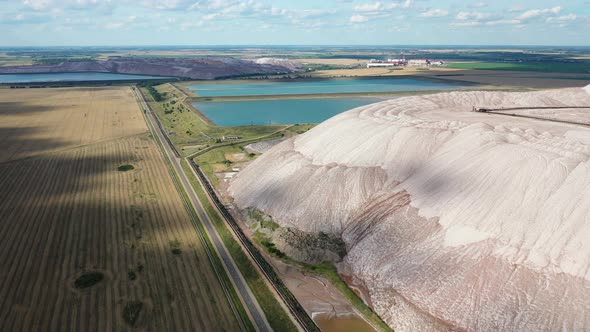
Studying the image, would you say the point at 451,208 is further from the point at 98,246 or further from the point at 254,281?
the point at 98,246

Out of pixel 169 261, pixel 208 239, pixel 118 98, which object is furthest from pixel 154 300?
pixel 118 98

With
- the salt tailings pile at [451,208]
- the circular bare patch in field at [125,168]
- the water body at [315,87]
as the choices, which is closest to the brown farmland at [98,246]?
the circular bare patch in field at [125,168]

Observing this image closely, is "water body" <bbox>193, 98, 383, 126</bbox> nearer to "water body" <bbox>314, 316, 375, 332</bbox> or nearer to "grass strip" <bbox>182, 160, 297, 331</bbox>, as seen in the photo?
"grass strip" <bbox>182, 160, 297, 331</bbox>

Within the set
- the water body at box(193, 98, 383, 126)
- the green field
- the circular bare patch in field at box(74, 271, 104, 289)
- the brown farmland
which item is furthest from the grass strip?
the water body at box(193, 98, 383, 126)

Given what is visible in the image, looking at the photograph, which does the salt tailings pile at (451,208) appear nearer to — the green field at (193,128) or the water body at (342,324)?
the water body at (342,324)

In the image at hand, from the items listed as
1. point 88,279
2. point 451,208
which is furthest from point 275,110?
point 88,279

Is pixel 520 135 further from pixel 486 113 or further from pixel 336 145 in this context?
pixel 336 145

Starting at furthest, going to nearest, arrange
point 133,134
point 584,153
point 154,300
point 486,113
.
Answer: point 133,134 → point 486,113 → point 584,153 → point 154,300
